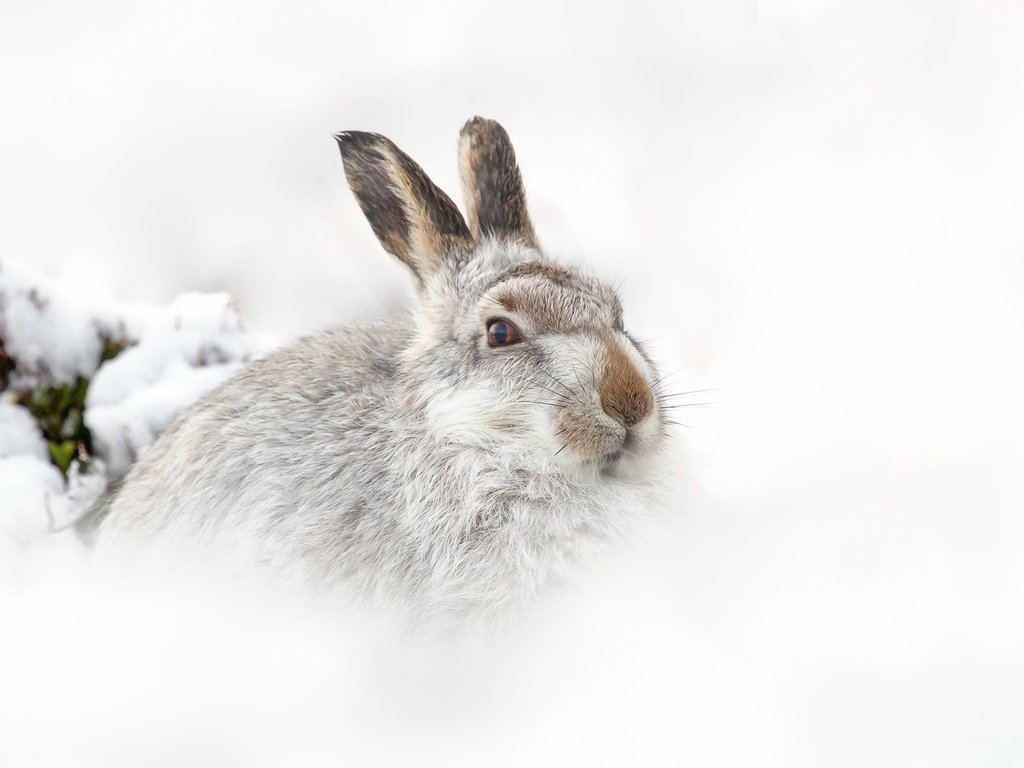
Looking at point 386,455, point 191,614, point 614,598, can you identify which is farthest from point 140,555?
point 614,598

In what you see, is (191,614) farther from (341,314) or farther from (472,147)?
(472,147)

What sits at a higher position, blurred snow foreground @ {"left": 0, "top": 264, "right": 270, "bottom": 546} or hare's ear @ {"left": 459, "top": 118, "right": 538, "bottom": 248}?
hare's ear @ {"left": 459, "top": 118, "right": 538, "bottom": 248}

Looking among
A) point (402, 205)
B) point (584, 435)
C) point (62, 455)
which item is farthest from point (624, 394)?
point (62, 455)

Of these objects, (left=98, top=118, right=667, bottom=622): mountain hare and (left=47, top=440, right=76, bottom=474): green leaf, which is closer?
(left=98, top=118, right=667, bottom=622): mountain hare

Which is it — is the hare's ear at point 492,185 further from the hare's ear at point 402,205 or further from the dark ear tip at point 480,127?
the hare's ear at point 402,205

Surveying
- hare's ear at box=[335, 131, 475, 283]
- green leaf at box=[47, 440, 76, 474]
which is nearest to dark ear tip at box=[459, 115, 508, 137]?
hare's ear at box=[335, 131, 475, 283]

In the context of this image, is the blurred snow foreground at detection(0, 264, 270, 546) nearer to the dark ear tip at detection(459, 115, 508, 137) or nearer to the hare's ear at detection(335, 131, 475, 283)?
the hare's ear at detection(335, 131, 475, 283)

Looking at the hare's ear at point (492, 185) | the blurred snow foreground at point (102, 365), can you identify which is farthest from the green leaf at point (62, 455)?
the hare's ear at point (492, 185)
